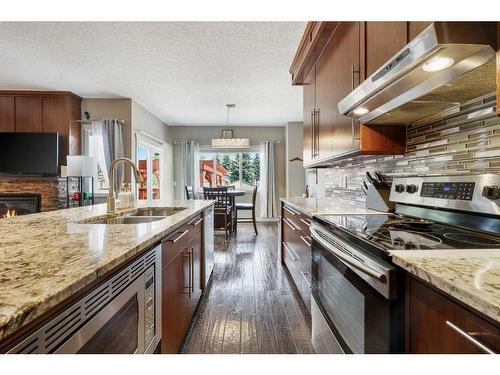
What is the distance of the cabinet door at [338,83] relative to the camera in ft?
5.74

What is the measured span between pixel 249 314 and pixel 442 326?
168 cm

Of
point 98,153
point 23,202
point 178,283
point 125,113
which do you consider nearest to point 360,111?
point 178,283

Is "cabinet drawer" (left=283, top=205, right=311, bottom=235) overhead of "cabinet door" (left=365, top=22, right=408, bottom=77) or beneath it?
beneath

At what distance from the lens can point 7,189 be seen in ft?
14.3

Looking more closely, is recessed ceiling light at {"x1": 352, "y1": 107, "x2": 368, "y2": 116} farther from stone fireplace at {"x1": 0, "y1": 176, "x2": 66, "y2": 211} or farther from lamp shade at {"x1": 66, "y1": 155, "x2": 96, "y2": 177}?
stone fireplace at {"x1": 0, "y1": 176, "x2": 66, "y2": 211}

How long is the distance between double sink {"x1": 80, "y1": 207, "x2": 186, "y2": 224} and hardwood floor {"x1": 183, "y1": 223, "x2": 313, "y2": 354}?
0.82 metres

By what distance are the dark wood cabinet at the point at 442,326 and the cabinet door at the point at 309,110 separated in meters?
2.15

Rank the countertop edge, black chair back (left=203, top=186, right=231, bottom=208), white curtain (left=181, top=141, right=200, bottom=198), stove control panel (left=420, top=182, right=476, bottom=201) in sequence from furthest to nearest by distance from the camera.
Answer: white curtain (left=181, top=141, right=200, bottom=198) < black chair back (left=203, top=186, right=231, bottom=208) < stove control panel (left=420, top=182, right=476, bottom=201) < the countertop edge

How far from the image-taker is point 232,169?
7051 mm

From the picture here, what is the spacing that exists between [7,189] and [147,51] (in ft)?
11.2

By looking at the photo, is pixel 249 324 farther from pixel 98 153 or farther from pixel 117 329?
pixel 98 153

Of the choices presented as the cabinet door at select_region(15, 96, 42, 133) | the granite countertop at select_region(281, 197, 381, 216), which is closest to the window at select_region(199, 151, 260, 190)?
the cabinet door at select_region(15, 96, 42, 133)

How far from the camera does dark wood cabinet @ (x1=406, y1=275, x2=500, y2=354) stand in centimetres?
54

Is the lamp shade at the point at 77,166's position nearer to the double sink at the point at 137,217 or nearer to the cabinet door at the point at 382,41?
the double sink at the point at 137,217
